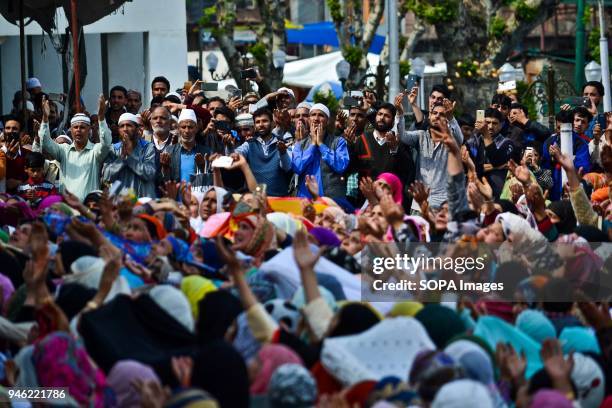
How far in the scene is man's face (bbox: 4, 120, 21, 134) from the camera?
1373 centimetres

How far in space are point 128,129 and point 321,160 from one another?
5.08ft

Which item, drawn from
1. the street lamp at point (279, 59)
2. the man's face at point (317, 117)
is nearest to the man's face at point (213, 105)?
the man's face at point (317, 117)

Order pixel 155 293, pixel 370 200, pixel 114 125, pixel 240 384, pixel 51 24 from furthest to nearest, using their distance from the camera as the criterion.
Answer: pixel 51 24, pixel 114 125, pixel 370 200, pixel 155 293, pixel 240 384

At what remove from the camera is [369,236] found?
9.17m

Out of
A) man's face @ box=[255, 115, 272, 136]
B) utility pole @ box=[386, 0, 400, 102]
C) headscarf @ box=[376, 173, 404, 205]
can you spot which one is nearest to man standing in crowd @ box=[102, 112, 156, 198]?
man's face @ box=[255, 115, 272, 136]

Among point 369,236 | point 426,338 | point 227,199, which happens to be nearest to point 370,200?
point 227,199

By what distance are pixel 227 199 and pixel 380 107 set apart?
2.73m

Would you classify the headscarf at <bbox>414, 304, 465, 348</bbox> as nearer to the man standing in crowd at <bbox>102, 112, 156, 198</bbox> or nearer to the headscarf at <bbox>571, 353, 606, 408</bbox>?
the headscarf at <bbox>571, 353, 606, 408</bbox>

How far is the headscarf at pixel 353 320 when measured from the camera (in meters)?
7.05

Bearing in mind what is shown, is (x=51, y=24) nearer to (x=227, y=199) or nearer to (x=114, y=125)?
(x=114, y=125)

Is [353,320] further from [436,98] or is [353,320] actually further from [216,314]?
[436,98]

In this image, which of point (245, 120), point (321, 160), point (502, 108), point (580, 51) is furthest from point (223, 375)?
point (580, 51)

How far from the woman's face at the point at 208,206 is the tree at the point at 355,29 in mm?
16804

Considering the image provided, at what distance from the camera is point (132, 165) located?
1229cm
